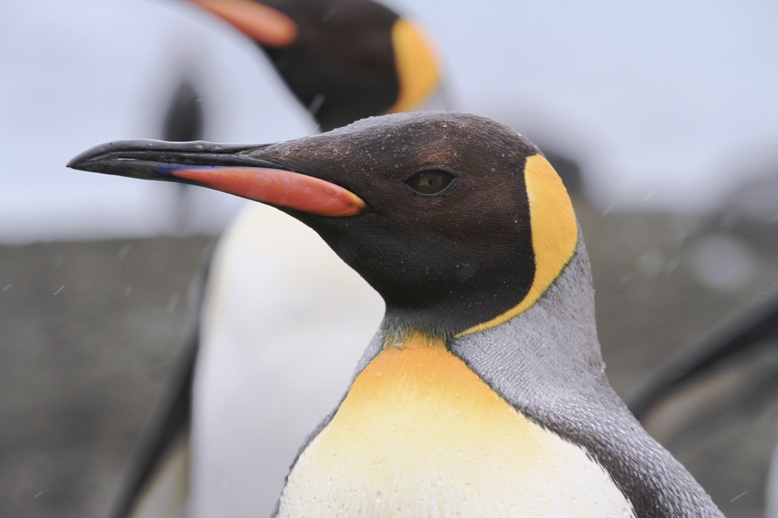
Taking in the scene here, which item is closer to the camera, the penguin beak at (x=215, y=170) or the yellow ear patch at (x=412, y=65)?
the penguin beak at (x=215, y=170)

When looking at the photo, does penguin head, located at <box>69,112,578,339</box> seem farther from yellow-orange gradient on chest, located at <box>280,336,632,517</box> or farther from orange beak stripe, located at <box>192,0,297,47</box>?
orange beak stripe, located at <box>192,0,297,47</box>

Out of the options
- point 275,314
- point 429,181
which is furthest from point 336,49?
point 429,181

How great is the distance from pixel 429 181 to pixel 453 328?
0.15 metres

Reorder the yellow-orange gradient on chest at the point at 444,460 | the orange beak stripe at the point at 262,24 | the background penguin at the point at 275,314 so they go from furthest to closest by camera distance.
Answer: the orange beak stripe at the point at 262,24 → the background penguin at the point at 275,314 → the yellow-orange gradient on chest at the point at 444,460

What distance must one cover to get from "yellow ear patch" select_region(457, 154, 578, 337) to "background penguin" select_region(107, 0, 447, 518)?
2.24ft

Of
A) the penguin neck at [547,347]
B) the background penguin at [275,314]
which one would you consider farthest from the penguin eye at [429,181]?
the background penguin at [275,314]

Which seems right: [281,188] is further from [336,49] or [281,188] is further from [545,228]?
[336,49]

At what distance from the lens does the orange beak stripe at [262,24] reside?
1.70 metres

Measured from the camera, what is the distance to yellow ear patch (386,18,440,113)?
1.73m

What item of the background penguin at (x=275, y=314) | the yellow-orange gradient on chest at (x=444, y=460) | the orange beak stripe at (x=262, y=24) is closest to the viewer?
the yellow-orange gradient on chest at (x=444, y=460)

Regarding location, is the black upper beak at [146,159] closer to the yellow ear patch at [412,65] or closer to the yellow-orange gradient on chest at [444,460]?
the yellow-orange gradient on chest at [444,460]

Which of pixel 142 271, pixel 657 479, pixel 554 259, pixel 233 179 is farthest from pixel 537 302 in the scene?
pixel 142 271

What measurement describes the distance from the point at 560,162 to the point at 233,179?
18.1 feet

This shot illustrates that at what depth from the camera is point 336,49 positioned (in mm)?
1708
